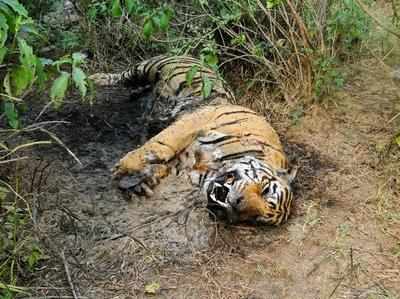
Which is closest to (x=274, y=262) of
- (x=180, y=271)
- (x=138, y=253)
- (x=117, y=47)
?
(x=180, y=271)

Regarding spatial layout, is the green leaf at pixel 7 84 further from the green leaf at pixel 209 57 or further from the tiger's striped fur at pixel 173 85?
the tiger's striped fur at pixel 173 85

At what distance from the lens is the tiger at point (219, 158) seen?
3459 millimetres

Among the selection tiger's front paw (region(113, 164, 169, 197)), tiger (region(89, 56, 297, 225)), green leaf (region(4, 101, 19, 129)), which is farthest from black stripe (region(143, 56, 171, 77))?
green leaf (region(4, 101, 19, 129))

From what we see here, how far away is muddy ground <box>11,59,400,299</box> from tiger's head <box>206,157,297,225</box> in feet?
0.33

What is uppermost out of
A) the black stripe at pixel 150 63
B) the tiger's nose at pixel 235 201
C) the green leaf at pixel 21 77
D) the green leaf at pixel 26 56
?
the green leaf at pixel 26 56

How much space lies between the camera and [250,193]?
11.1 feet

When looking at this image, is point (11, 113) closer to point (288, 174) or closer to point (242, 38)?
point (288, 174)

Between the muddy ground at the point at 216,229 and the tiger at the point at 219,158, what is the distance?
0.34 feet

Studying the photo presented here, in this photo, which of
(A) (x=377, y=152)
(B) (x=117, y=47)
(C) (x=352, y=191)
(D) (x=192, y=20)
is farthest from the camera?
(B) (x=117, y=47)

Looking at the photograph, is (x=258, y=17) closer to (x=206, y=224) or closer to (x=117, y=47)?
(x=117, y=47)

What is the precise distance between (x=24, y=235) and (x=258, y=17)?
8.79 ft

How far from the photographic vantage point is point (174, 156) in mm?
3965

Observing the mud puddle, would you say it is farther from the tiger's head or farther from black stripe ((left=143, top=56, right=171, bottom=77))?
black stripe ((left=143, top=56, right=171, bottom=77))

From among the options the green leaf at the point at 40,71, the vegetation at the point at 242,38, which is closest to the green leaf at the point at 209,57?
the vegetation at the point at 242,38
